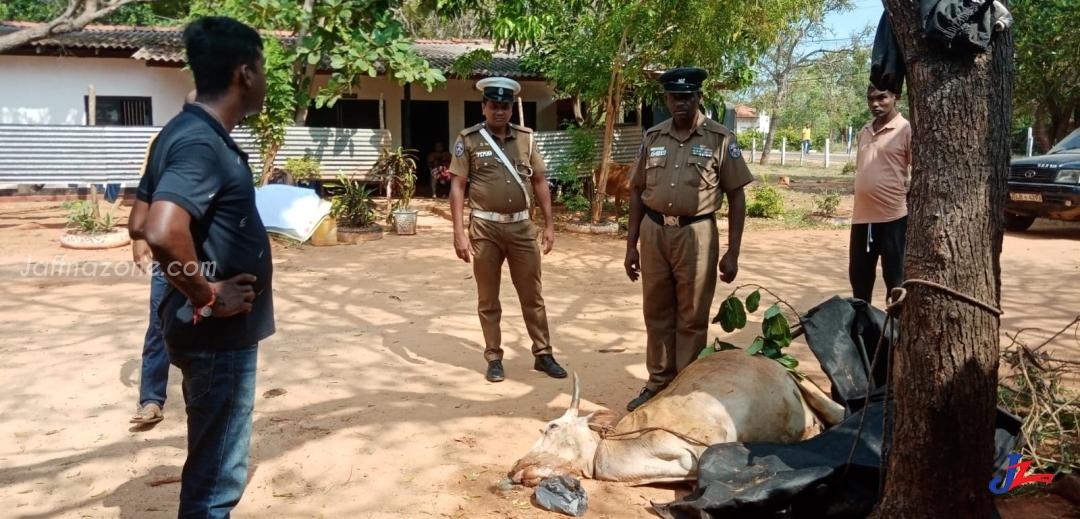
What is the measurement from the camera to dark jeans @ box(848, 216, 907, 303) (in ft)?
15.3

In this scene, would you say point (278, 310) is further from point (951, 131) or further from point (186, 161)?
point (951, 131)

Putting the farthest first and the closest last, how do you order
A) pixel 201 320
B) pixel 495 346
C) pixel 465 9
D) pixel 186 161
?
1. pixel 465 9
2. pixel 495 346
3. pixel 201 320
4. pixel 186 161

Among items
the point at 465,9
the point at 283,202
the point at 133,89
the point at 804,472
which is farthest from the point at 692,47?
the point at 133,89

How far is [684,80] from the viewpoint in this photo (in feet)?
13.9

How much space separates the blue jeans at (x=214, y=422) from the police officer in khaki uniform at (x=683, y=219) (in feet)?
8.08

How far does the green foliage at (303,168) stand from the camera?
12039 mm

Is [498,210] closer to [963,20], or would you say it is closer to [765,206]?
[963,20]

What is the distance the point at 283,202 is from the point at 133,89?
6.42 m

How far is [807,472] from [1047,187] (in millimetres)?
9818

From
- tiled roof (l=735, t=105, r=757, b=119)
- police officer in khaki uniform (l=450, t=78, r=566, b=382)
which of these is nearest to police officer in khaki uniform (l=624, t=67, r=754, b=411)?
police officer in khaki uniform (l=450, t=78, r=566, b=382)

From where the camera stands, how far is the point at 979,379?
2.52 m

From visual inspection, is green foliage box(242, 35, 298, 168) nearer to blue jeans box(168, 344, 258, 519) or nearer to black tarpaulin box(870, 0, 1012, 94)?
blue jeans box(168, 344, 258, 519)

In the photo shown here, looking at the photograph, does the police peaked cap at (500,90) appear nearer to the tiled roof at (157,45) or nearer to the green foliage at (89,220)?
the green foliage at (89,220)

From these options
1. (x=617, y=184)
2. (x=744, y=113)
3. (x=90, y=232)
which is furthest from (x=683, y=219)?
(x=744, y=113)
